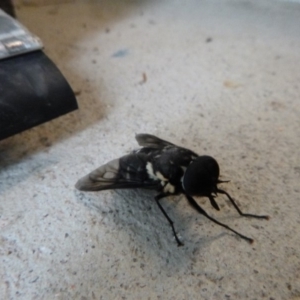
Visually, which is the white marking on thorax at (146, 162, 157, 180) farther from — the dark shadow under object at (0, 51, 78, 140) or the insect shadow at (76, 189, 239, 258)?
Answer: the dark shadow under object at (0, 51, 78, 140)

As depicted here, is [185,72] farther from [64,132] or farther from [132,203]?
[132,203]

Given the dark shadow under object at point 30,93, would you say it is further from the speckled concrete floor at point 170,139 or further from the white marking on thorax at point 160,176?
the white marking on thorax at point 160,176

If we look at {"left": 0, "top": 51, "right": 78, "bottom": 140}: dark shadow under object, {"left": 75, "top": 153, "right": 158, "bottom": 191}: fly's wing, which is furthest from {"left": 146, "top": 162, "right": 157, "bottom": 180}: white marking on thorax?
{"left": 0, "top": 51, "right": 78, "bottom": 140}: dark shadow under object

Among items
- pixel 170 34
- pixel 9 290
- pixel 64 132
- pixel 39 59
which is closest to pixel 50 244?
pixel 9 290

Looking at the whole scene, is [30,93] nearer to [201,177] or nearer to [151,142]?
[151,142]

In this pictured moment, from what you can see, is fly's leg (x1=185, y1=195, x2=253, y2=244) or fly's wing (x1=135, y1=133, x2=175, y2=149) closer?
fly's leg (x1=185, y1=195, x2=253, y2=244)

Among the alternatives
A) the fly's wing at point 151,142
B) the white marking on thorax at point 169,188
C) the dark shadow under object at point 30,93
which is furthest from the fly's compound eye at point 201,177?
the dark shadow under object at point 30,93

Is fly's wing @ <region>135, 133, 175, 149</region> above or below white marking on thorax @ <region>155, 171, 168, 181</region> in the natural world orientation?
below
